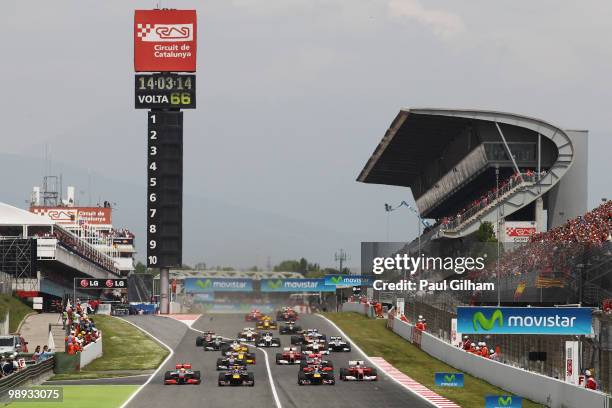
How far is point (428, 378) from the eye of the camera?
5378 cm

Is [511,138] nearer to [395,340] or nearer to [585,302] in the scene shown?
[395,340]

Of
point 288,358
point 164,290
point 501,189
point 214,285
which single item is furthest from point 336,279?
point 288,358

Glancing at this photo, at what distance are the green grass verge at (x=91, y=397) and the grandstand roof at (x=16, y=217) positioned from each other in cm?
8281

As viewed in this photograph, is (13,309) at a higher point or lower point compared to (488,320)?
lower

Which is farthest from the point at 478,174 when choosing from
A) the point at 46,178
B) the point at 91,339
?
the point at 46,178

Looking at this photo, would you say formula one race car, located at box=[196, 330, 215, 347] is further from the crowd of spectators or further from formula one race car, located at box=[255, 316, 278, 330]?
the crowd of spectators

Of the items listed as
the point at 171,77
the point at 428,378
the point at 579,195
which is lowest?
the point at 428,378

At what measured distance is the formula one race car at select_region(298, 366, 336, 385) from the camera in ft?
157

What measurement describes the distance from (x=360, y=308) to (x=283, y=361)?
4659 centimetres

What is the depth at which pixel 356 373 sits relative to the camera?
50.9 m

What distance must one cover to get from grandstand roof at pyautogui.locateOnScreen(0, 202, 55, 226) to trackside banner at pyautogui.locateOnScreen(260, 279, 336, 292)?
31645 millimetres

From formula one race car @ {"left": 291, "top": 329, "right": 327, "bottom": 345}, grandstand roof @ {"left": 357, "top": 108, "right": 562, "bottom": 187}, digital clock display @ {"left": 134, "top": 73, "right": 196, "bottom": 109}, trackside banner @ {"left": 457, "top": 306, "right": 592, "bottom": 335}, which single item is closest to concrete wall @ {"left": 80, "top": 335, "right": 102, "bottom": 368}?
formula one race car @ {"left": 291, "top": 329, "right": 327, "bottom": 345}

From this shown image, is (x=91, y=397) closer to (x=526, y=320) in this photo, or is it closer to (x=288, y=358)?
(x=288, y=358)

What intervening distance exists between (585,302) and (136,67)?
2318 inches
